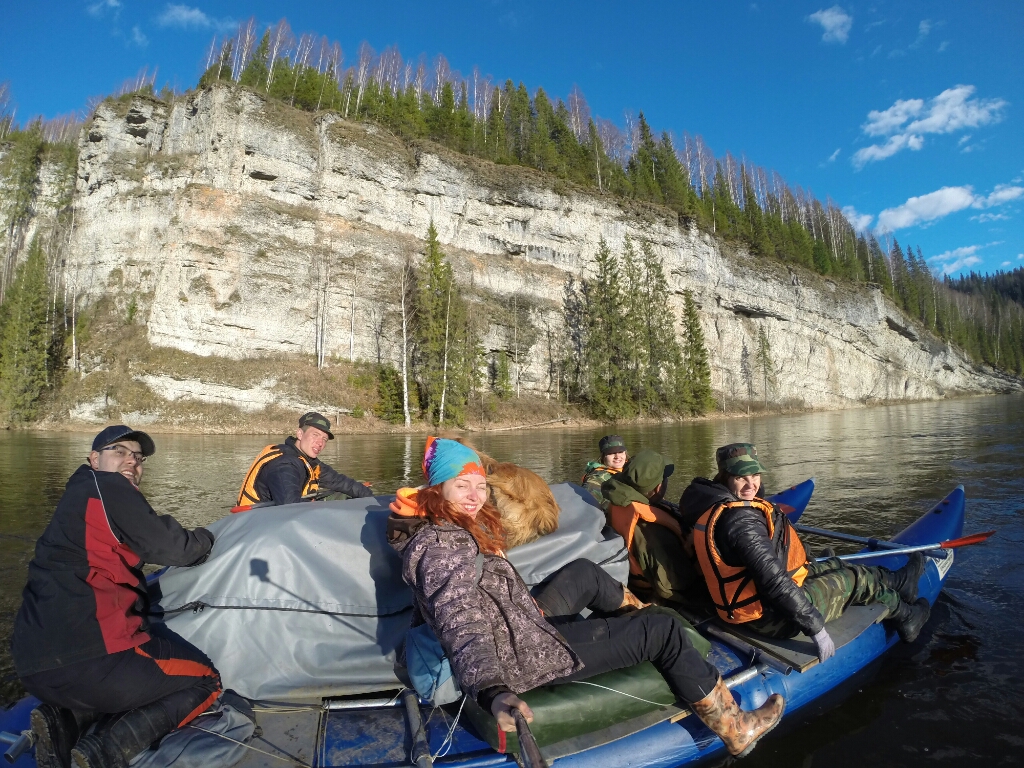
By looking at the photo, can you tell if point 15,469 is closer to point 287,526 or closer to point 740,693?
point 287,526

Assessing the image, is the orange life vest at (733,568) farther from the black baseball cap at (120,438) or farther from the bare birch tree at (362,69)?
the bare birch tree at (362,69)

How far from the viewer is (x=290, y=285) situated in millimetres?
31266

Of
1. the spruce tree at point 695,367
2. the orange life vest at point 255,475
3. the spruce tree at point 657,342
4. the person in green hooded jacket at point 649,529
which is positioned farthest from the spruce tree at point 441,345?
the person in green hooded jacket at point 649,529

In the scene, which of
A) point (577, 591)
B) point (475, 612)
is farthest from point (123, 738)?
point (577, 591)

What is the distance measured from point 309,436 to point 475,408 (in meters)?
27.8

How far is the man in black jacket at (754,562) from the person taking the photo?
3.22 m

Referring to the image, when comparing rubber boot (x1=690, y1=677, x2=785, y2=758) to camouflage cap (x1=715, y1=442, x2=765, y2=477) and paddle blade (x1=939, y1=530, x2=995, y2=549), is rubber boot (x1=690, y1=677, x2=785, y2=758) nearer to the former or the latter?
camouflage cap (x1=715, y1=442, x2=765, y2=477)

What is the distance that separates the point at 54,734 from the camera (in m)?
2.26

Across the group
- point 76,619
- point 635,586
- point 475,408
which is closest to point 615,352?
point 475,408

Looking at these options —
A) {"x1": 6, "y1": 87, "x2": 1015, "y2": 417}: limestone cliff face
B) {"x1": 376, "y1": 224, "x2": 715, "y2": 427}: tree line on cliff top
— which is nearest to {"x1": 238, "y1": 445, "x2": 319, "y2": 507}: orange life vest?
{"x1": 376, "y1": 224, "x2": 715, "y2": 427}: tree line on cliff top

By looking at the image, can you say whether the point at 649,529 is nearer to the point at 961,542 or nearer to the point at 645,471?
the point at 645,471

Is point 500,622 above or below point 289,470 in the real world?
below

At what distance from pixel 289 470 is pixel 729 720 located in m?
4.11

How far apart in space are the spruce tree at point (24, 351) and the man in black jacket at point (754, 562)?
119ft
